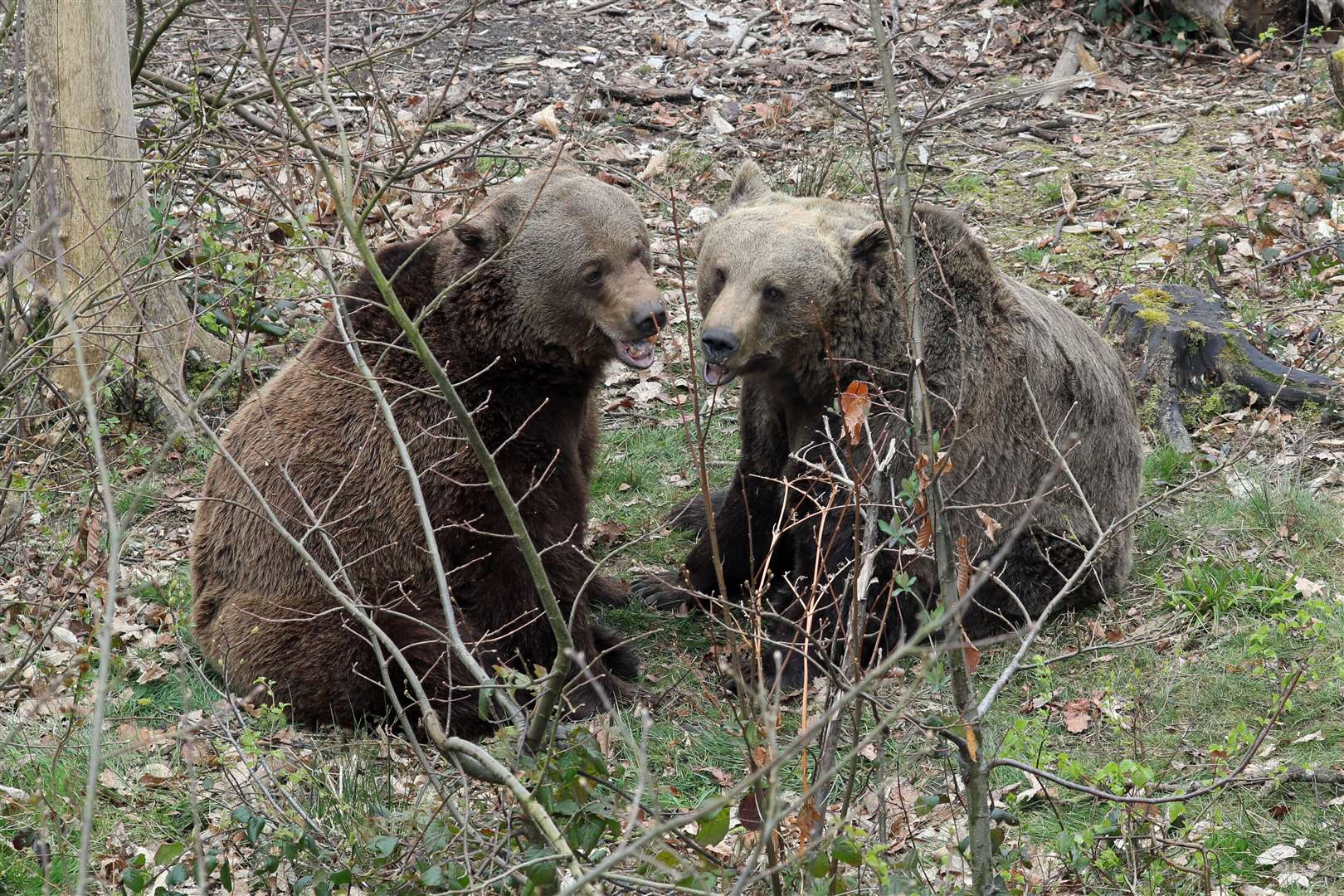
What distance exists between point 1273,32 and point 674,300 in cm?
565

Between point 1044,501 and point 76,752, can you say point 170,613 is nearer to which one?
point 76,752

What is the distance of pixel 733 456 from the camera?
7.32 m

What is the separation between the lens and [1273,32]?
10719 millimetres

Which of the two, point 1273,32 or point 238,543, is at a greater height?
point 1273,32

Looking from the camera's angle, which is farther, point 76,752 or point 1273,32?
point 1273,32

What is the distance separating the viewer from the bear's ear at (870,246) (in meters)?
5.33

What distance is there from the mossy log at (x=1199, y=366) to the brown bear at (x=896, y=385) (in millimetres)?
1157

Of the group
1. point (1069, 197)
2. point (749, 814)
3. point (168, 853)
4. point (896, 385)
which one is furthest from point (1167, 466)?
point (168, 853)

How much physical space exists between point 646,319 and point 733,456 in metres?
2.27

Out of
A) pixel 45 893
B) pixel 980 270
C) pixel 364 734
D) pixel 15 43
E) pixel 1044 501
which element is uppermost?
pixel 15 43

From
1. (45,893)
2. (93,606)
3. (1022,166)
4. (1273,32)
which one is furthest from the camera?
(1273,32)

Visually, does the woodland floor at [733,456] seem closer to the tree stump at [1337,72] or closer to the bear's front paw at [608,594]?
the bear's front paw at [608,594]

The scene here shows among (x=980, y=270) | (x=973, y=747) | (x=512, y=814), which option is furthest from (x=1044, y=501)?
(x=512, y=814)

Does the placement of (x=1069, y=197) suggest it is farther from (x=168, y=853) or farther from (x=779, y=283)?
(x=168, y=853)
